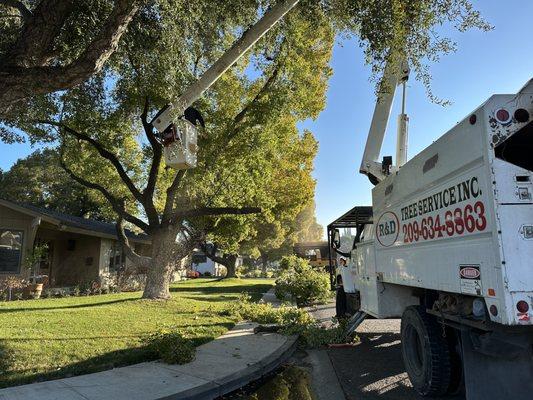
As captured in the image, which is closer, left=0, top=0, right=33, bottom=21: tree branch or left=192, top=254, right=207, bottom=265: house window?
left=0, top=0, right=33, bottom=21: tree branch

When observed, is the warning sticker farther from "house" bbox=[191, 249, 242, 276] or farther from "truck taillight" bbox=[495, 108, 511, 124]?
"house" bbox=[191, 249, 242, 276]

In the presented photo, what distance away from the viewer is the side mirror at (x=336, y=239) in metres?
10.5

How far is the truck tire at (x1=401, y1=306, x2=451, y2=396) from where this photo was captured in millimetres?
5273

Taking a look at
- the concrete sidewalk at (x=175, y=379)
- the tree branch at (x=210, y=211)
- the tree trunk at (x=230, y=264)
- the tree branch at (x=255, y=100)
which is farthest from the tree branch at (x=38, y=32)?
the tree trunk at (x=230, y=264)

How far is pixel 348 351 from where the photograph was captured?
8.77 metres

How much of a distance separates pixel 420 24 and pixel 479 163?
5.16 metres

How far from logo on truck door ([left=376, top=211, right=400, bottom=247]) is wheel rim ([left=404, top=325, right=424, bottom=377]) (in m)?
1.23

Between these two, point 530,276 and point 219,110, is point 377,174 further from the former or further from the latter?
point 219,110

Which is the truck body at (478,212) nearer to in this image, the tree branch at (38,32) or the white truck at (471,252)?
the white truck at (471,252)

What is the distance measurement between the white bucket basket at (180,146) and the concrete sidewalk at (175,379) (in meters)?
3.46

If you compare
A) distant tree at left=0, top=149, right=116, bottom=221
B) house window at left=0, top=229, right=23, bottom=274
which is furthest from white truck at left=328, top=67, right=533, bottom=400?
distant tree at left=0, top=149, right=116, bottom=221

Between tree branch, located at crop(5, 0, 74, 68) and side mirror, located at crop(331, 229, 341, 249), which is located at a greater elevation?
tree branch, located at crop(5, 0, 74, 68)

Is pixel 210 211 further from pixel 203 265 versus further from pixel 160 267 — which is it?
pixel 203 265

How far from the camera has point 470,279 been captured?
14.0 ft
